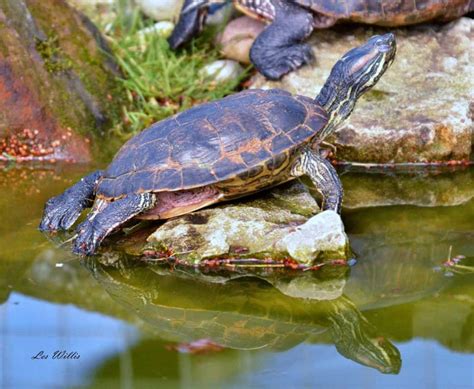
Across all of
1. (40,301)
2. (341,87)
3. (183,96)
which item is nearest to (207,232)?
(40,301)

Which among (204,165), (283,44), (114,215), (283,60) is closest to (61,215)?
(114,215)

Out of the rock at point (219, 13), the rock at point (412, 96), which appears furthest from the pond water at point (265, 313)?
the rock at point (219, 13)

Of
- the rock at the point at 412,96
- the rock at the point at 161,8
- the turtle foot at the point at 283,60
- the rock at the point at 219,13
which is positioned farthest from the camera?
the rock at the point at 161,8

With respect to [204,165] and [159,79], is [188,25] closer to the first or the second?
[159,79]

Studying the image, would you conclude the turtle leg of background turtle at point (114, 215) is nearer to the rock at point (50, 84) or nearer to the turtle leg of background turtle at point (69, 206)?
the turtle leg of background turtle at point (69, 206)

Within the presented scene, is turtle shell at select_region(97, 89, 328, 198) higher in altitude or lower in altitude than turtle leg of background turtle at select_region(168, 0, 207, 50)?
higher

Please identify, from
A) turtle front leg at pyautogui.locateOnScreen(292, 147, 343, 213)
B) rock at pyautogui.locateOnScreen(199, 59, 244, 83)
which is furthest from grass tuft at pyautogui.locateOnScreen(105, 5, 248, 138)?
turtle front leg at pyautogui.locateOnScreen(292, 147, 343, 213)

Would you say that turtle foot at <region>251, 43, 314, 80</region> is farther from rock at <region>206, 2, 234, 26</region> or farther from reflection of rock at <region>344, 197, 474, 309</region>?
reflection of rock at <region>344, 197, 474, 309</region>

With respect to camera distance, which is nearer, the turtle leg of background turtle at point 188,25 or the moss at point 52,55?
the moss at point 52,55
